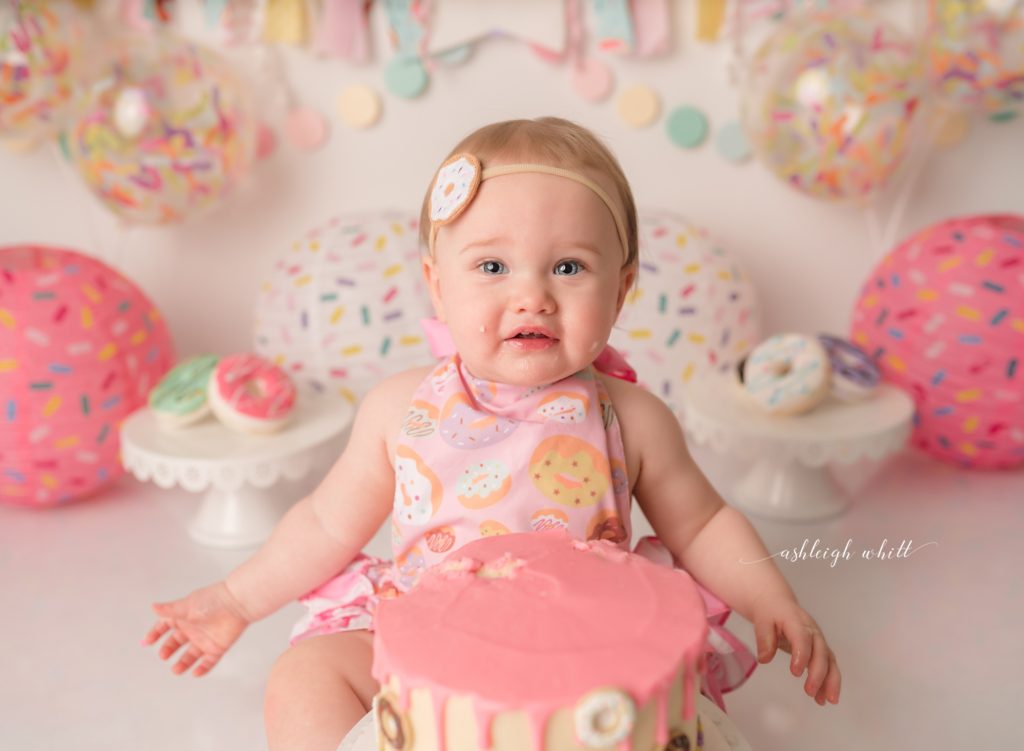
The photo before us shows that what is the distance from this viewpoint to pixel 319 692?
967 mm

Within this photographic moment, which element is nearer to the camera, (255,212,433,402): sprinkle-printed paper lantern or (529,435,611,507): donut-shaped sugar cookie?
(529,435,611,507): donut-shaped sugar cookie

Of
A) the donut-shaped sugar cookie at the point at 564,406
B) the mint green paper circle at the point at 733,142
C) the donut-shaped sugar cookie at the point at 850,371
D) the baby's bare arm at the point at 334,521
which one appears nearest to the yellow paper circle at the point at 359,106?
the mint green paper circle at the point at 733,142

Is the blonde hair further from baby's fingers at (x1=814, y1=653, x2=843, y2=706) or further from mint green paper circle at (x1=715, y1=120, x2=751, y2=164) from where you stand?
mint green paper circle at (x1=715, y1=120, x2=751, y2=164)

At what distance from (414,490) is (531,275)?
25 centimetres

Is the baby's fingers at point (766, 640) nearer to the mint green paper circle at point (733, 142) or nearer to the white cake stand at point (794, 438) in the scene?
the white cake stand at point (794, 438)

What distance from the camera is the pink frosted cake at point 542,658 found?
650 millimetres

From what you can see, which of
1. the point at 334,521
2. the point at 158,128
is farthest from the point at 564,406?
the point at 158,128

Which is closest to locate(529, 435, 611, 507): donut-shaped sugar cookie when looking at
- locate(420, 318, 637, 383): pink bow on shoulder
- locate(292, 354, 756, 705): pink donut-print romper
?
locate(292, 354, 756, 705): pink donut-print romper

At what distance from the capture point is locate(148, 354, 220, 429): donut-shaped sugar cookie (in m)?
1.58

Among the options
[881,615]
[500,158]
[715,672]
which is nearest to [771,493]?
[881,615]

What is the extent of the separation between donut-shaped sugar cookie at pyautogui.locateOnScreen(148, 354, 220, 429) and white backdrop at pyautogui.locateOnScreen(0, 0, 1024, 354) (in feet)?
1.65

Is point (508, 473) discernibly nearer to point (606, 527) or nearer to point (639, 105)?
point (606, 527)

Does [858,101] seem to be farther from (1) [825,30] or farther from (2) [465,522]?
(2) [465,522]

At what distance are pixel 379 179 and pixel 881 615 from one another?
120 cm
